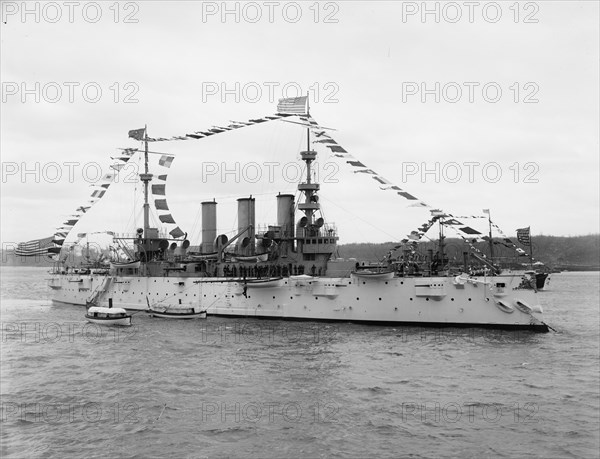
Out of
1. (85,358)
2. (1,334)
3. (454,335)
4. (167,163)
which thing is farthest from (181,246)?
(454,335)

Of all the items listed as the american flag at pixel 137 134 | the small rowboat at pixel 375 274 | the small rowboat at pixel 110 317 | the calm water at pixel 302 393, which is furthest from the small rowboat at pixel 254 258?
the american flag at pixel 137 134

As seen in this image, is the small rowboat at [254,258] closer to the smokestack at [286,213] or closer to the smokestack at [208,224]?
the smokestack at [286,213]

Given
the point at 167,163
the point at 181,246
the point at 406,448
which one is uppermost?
the point at 167,163

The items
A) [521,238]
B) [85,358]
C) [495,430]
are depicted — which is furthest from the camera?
[521,238]

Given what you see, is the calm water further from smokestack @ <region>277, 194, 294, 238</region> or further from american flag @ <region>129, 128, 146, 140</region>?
american flag @ <region>129, 128, 146, 140</region>

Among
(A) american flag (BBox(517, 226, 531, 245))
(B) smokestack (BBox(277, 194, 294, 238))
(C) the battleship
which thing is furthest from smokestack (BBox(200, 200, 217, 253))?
(A) american flag (BBox(517, 226, 531, 245))

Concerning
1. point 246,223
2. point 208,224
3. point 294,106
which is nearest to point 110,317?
point 208,224

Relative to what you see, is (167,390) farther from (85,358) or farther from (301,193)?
(301,193)
